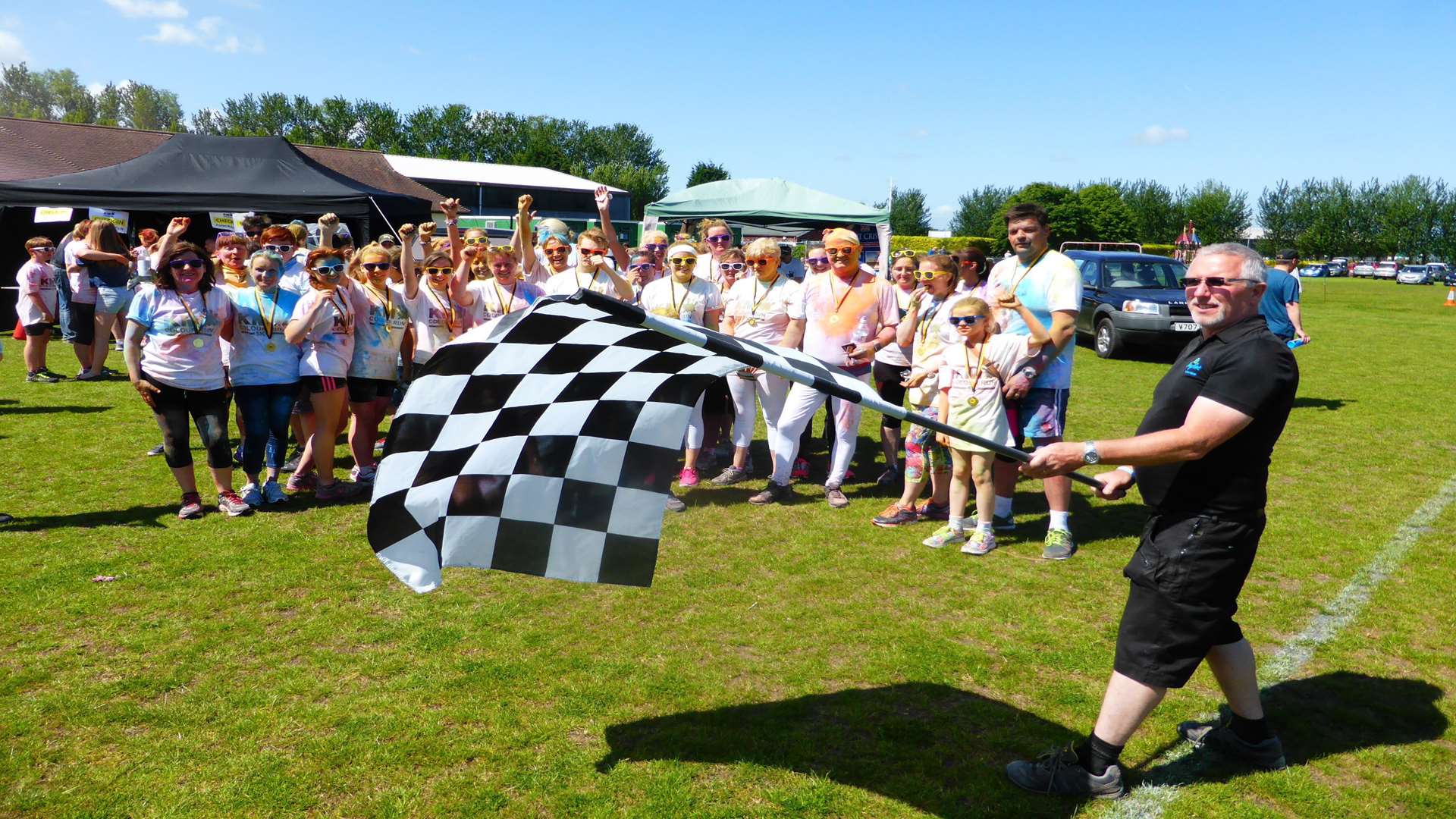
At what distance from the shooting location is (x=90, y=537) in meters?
5.89

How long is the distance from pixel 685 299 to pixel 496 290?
60.6 inches

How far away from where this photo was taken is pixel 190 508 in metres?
6.34

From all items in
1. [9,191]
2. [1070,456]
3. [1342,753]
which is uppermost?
[9,191]

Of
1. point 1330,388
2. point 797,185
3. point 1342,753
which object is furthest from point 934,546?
point 797,185

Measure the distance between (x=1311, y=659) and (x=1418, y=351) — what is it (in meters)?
16.9

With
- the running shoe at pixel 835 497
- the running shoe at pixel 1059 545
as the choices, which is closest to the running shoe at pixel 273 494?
the running shoe at pixel 835 497

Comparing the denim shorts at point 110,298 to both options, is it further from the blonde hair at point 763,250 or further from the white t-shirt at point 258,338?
the blonde hair at point 763,250

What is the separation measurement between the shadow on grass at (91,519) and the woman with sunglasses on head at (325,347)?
1.07m

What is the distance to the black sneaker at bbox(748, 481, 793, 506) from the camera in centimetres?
707

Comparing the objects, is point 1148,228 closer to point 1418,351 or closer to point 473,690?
point 1418,351

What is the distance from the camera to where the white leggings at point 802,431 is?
702cm

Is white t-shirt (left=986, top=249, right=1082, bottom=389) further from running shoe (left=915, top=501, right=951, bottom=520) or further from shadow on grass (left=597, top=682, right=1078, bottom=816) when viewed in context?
shadow on grass (left=597, top=682, right=1078, bottom=816)

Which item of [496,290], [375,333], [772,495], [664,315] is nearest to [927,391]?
[772,495]

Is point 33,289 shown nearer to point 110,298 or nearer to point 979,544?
point 110,298
